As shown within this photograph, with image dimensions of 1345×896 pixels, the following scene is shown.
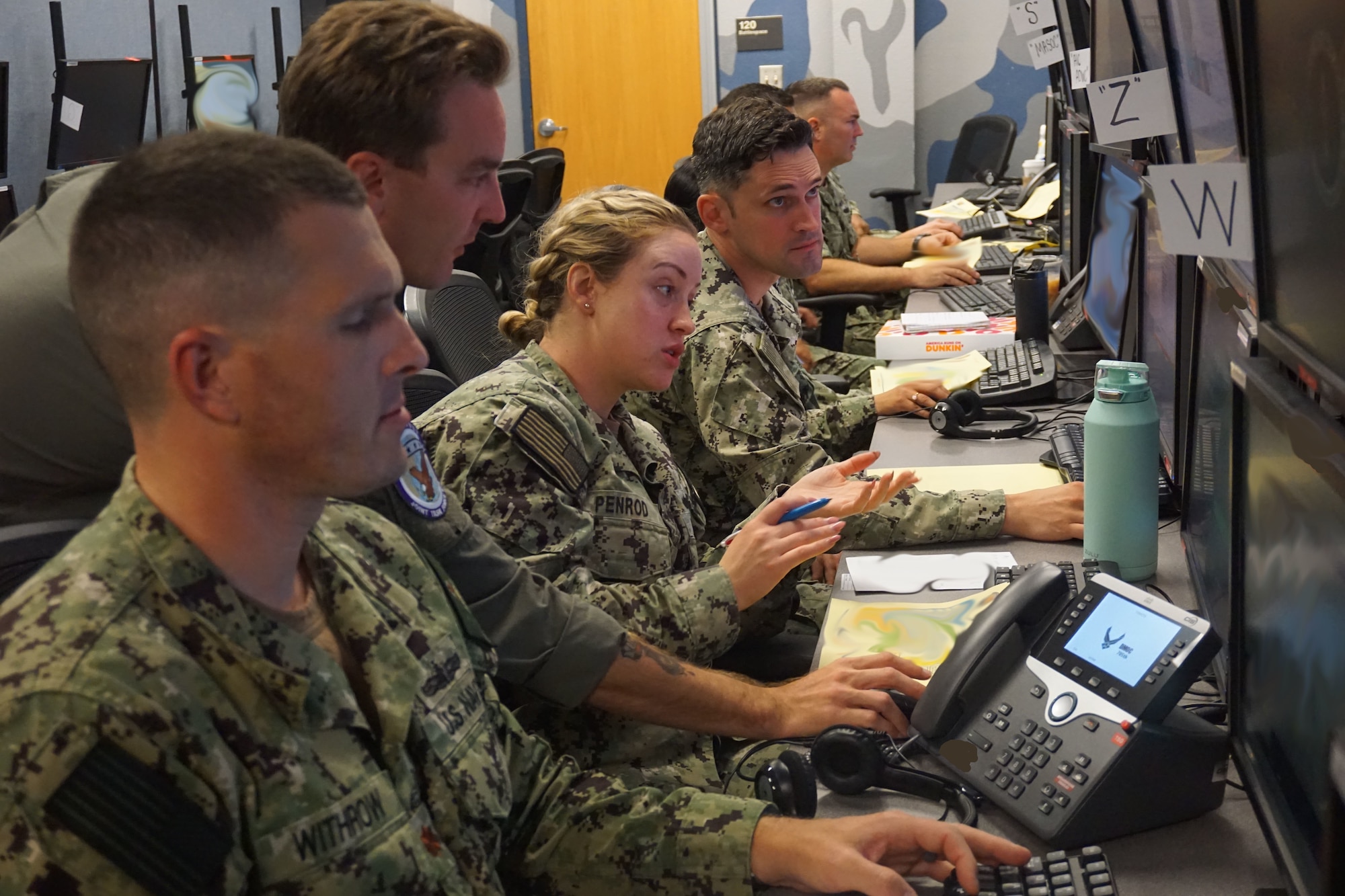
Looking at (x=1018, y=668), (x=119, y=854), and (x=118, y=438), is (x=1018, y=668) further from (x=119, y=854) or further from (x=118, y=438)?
(x=118, y=438)

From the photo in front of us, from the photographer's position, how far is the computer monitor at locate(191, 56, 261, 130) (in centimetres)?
545

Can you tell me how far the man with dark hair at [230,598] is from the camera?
732mm

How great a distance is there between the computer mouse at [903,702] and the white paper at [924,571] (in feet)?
1.08

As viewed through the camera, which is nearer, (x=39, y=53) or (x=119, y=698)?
(x=119, y=698)

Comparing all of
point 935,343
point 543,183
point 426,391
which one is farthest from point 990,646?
point 543,183

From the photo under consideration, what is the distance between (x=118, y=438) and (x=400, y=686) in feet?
1.91

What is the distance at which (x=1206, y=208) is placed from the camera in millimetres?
1051

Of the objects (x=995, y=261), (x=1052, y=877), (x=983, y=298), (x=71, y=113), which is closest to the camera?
(x=1052, y=877)

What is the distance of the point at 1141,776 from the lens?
1014 millimetres

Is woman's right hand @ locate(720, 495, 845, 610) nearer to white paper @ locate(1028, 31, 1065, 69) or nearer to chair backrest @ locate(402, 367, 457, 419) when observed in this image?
chair backrest @ locate(402, 367, 457, 419)

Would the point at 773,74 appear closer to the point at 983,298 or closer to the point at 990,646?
the point at 983,298

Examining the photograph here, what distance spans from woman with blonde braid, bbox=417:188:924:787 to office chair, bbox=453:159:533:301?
3.05m

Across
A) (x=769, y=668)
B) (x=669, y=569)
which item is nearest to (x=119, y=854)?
(x=669, y=569)

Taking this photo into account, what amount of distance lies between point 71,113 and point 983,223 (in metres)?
3.26
